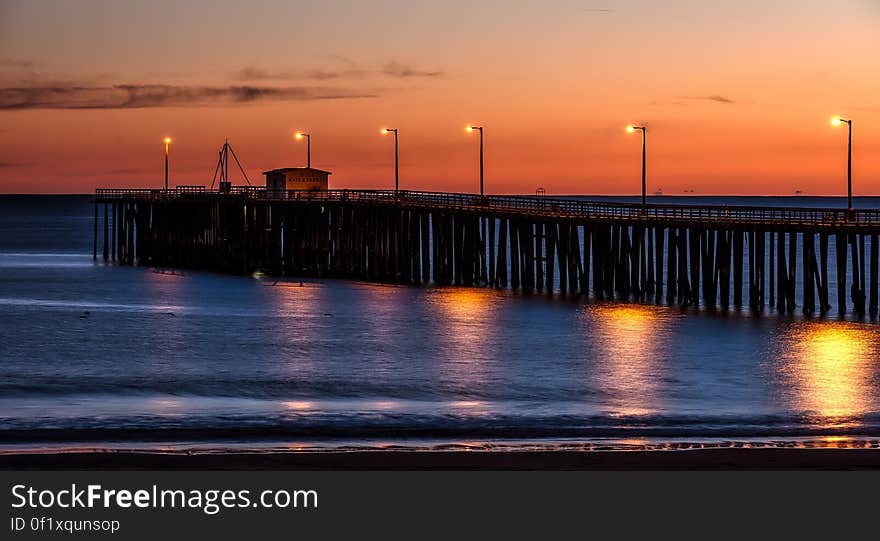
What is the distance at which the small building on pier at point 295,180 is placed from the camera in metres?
79.1

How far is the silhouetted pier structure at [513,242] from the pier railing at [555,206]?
10 cm

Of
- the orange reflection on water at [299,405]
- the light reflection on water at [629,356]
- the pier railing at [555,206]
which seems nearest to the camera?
the orange reflection on water at [299,405]

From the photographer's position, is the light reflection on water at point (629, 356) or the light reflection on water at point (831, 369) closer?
the light reflection on water at point (831, 369)

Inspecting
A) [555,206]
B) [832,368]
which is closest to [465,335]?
[832,368]

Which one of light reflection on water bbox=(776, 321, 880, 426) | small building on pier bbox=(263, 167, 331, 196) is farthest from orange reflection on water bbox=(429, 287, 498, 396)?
small building on pier bbox=(263, 167, 331, 196)

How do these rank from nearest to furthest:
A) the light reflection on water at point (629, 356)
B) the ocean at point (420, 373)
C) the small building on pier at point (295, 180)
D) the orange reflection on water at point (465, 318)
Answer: the ocean at point (420, 373), the light reflection on water at point (629, 356), the orange reflection on water at point (465, 318), the small building on pier at point (295, 180)

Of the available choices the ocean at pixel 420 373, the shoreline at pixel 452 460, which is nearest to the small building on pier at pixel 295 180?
the ocean at pixel 420 373

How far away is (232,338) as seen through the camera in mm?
42375

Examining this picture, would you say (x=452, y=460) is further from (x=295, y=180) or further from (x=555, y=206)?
(x=295, y=180)

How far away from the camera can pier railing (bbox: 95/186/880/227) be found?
49125 millimetres

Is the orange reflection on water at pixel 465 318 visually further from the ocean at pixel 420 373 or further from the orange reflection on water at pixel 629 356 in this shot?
the orange reflection on water at pixel 629 356

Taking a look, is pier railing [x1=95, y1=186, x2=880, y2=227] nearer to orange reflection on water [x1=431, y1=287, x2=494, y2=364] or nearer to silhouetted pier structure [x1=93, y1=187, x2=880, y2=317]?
silhouetted pier structure [x1=93, y1=187, x2=880, y2=317]
